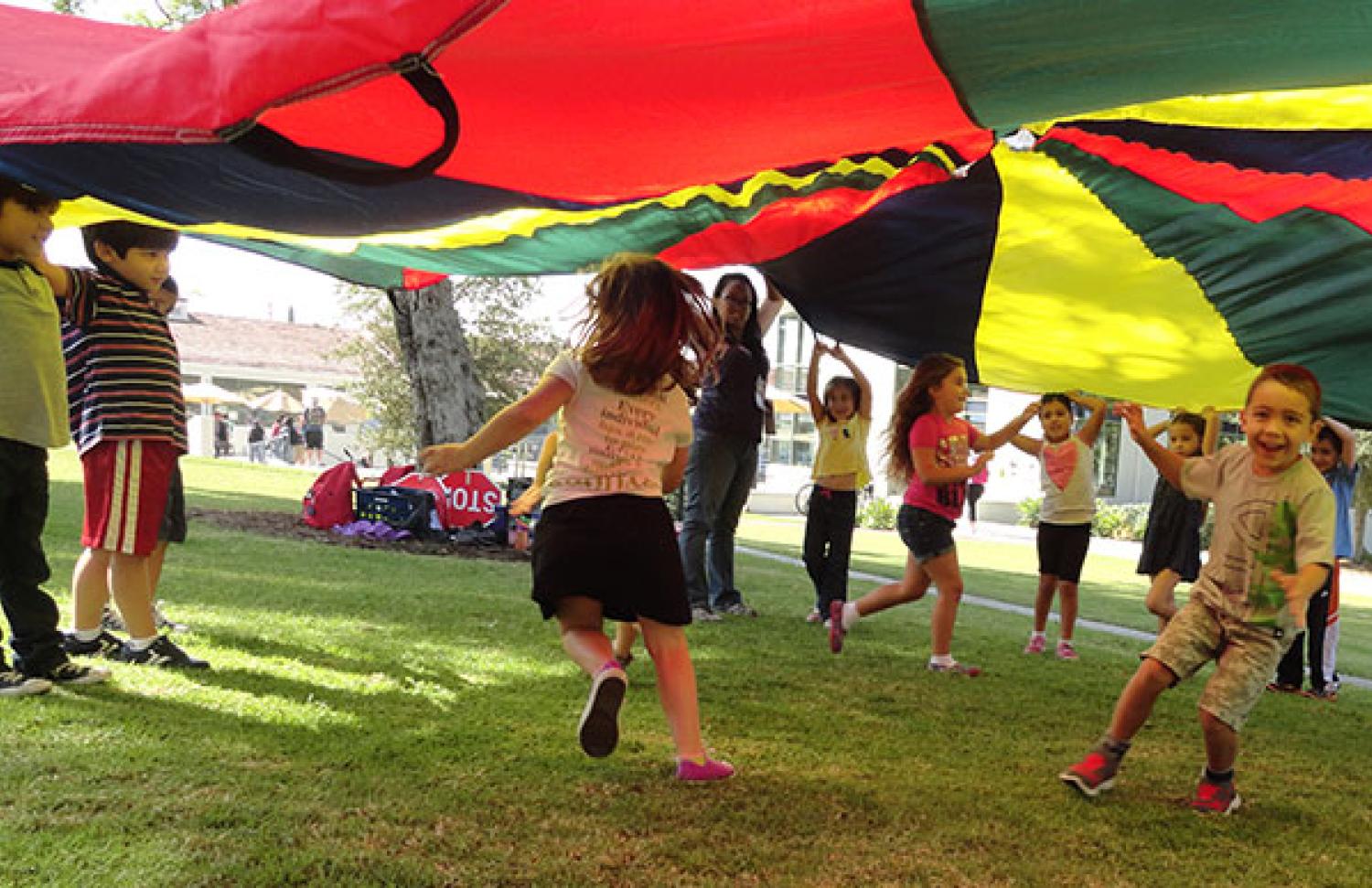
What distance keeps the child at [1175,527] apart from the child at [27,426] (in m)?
4.62

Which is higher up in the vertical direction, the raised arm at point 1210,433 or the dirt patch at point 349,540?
the raised arm at point 1210,433

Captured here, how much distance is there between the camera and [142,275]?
3641 mm

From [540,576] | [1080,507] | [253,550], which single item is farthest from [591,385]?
[253,550]

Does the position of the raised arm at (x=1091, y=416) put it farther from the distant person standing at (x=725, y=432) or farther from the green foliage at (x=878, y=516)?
the green foliage at (x=878, y=516)

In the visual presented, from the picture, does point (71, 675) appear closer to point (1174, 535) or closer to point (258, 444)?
point (1174, 535)

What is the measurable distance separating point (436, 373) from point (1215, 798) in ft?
27.6

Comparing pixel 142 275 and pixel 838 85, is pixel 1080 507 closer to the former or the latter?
pixel 838 85

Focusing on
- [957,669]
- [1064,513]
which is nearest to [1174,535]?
[1064,513]

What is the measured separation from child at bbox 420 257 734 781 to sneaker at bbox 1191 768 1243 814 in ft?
4.09

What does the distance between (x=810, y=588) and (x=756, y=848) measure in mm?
5555

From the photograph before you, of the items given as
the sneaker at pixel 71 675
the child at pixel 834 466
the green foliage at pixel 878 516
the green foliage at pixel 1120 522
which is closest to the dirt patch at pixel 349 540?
the child at pixel 834 466

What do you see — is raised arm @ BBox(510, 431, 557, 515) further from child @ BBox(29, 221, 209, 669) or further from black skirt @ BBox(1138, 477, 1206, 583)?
black skirt @ BBox(1138, 477, 1206, 583)

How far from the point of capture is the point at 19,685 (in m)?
3.15

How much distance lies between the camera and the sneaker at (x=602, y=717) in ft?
8.27
